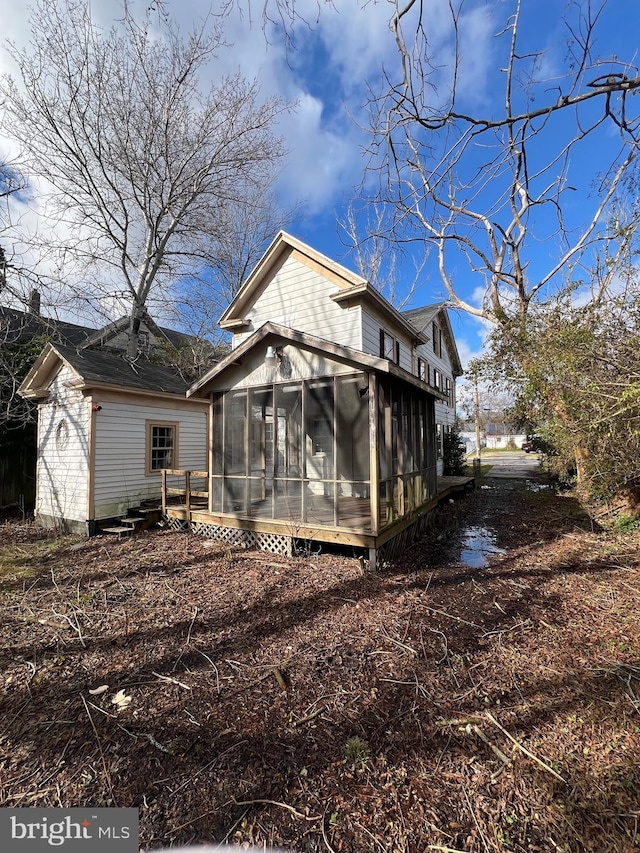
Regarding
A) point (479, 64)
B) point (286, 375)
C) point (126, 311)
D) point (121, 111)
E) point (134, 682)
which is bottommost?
point (134, 682)

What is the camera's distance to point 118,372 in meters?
9.94

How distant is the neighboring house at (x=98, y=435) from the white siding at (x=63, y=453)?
0.02m

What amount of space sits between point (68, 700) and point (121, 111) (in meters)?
16.8

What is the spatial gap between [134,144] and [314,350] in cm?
1264

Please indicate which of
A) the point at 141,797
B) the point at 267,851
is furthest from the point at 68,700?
the point at 267,851

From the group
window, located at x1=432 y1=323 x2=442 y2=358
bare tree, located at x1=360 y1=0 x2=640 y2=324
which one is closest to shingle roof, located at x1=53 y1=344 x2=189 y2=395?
bare tree, located at x1=360 y1=0 x2=640 y2=324

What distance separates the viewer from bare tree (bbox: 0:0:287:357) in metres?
11.5

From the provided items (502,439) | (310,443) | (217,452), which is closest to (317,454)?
(310,443)

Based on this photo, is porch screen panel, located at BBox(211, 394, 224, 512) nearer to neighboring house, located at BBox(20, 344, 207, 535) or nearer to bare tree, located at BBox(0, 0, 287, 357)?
neighboring house, located at BBox(20, 344, 207, 535)

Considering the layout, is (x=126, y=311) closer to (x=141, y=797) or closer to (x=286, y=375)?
(x=286, y=375)

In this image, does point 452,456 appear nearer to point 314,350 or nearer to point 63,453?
point 314,350

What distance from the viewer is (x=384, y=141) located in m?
3.64

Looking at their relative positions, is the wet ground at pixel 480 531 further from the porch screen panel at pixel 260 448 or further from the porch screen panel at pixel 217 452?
the porch screen panel at pixel 217 452

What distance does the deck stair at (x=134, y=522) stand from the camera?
8750 mm
